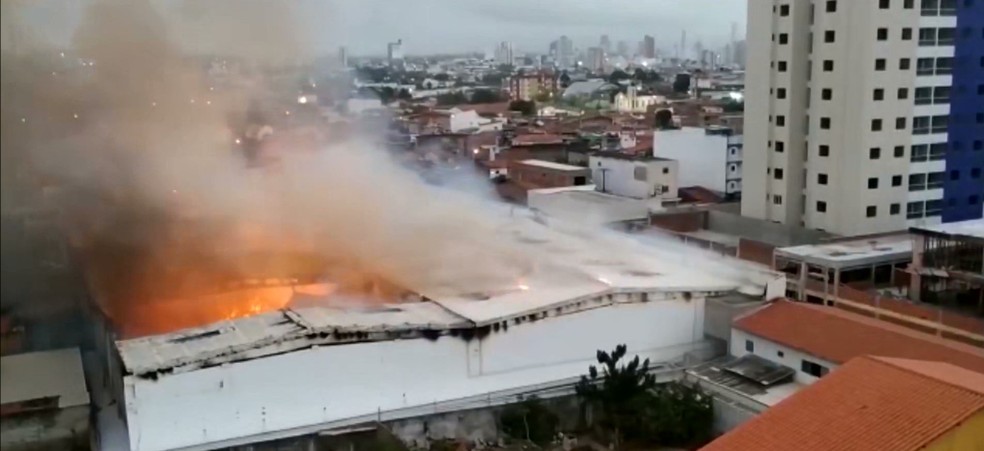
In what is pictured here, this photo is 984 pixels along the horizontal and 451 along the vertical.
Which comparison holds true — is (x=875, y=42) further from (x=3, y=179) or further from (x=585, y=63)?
(x=585, y=63)

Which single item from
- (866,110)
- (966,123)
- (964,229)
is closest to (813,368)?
(964,229)

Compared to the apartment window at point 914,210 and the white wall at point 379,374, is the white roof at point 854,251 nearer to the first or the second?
the apartment window at point 914,210

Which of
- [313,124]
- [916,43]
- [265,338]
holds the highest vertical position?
[916,43]

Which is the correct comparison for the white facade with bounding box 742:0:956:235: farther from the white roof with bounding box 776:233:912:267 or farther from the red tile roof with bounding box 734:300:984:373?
the red tile roof with bounding box 734:300:984:373

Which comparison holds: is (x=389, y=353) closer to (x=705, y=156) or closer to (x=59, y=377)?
(x=59, y=377)

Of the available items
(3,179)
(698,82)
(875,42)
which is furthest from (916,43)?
(698,82)
